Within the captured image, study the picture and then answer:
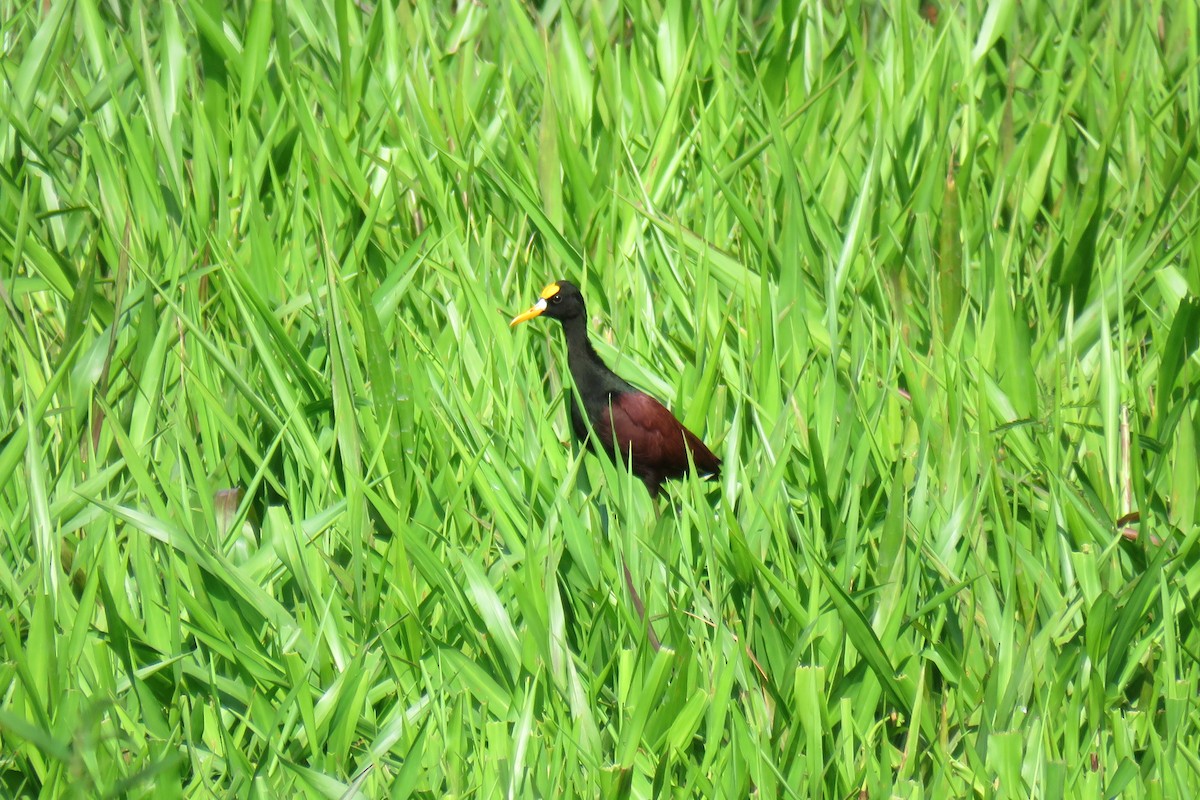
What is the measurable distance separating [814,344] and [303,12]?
173 cm

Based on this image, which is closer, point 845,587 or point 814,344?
point 845,587

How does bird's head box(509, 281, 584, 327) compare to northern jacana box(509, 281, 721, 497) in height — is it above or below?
above

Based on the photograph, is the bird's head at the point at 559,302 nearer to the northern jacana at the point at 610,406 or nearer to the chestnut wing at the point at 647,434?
the northern jacana at the point at 610,406

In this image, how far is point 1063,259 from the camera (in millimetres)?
3047

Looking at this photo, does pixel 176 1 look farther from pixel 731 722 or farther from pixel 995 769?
pixel 995 769

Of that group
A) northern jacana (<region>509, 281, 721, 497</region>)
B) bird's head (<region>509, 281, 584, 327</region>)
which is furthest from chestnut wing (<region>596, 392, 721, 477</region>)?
bird's head (<region>509, 281, 584, 327</region>)

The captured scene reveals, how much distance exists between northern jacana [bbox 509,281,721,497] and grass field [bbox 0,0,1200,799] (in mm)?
80

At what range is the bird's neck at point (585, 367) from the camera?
2939mm

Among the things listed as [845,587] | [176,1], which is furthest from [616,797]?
[176,1]

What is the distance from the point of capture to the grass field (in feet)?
6.59

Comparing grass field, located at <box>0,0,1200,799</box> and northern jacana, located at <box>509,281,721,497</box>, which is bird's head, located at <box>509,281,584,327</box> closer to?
northern jacana, located at <box>509,281,721,497</box>

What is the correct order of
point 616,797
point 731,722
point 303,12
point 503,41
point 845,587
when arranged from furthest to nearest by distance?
point 503,41 → point 303,12 → point 845,587 → point 731,722 → point 616,797

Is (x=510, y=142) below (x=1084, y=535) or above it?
above

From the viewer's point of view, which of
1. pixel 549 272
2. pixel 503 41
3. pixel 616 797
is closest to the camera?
pixel 616 797
